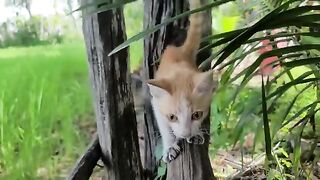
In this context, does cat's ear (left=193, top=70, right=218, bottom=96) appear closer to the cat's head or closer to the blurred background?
the cat's head

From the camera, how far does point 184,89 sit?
768 mm

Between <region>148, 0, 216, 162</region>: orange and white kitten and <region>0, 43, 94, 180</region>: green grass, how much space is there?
171 mm

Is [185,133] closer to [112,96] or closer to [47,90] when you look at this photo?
[112,96]

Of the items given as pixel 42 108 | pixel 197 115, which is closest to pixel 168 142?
pixel 197 115

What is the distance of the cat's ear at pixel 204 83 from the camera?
2.45ft

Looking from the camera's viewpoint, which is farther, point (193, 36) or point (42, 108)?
point (42, 108)

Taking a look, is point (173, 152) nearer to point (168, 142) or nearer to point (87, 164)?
point (168, 142)

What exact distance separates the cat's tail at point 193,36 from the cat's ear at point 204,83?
0.06 m

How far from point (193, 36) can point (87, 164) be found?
28 centimetres

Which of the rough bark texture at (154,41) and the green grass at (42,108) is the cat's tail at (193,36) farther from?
the green grass at (42,108)

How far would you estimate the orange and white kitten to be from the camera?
0.76 m

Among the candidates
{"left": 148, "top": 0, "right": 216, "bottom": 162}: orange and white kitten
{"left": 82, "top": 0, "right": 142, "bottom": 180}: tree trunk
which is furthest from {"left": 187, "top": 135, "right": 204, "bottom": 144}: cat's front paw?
{"left": 82, "top": 0, "right": 142, "bottom": 180}: tree trunk

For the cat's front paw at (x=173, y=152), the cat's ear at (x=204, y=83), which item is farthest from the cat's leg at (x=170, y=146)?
the cat's ear at (x=204, y=83)

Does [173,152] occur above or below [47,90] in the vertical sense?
below
